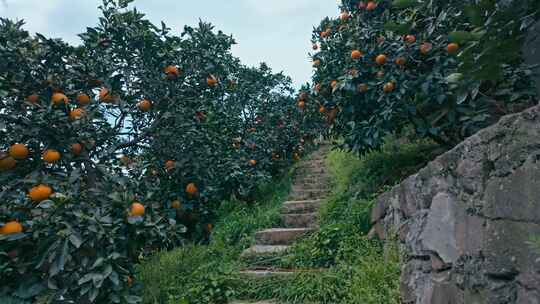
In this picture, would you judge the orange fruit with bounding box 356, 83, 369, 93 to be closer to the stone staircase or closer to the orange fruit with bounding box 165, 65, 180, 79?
the stone staircase

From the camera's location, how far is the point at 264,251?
3738 mm

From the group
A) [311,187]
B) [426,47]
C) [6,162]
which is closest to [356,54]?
[426,47]

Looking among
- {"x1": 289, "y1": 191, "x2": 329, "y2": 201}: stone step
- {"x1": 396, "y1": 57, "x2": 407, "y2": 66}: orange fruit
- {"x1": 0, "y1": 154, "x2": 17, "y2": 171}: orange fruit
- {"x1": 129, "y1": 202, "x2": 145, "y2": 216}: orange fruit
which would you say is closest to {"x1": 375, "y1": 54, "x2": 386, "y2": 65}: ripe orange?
{"x1": 396, "y1": 57, "x2": 407, "y2": 66}: orange fruit

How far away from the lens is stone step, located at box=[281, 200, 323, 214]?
4625 millimetres

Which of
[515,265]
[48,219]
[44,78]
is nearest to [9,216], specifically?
[48,219]

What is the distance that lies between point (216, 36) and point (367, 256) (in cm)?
225

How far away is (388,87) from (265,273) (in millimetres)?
1791

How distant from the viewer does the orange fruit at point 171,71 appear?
10.9ft

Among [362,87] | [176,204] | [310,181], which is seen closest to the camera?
[176,204]

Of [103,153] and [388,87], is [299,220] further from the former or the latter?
[103,153]

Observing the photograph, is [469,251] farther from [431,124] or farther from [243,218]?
[243,218]

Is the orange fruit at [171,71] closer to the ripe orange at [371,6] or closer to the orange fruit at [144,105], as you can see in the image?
the orange fruit at [144,105]

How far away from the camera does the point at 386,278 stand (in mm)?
2574

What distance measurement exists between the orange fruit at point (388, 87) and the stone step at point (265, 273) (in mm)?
1634
